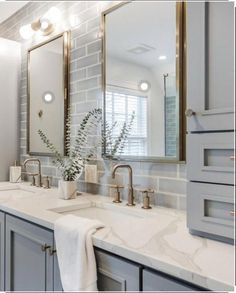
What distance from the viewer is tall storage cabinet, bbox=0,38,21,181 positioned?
2.56 metres

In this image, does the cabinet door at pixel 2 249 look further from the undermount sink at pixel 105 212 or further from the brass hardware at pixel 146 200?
the brass hardware at pixel 146 200

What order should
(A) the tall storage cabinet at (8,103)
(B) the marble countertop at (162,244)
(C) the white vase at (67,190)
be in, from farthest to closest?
1. (A) the tall storage cabinet at (8,103)
2. (C) the white vase at (67,190)
3. (B) the marble countertop at (162,244)

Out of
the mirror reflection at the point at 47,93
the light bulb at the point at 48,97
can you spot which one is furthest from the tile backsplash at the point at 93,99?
the light bulb at the point at 48,97

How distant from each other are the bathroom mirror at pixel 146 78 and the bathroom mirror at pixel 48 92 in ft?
1.52

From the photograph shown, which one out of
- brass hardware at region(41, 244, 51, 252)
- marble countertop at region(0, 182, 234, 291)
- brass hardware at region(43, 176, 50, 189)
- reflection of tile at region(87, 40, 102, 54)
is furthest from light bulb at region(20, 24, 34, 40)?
brass hardware at region(41, 244, 51, 252)

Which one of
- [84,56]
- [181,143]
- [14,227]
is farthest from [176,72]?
[14,227]

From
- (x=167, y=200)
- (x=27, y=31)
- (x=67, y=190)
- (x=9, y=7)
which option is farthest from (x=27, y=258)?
(x=9, y=7)

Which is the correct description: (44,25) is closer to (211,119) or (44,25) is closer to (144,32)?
(144,32)

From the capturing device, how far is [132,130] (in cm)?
166

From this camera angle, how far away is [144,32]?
5.11 ft

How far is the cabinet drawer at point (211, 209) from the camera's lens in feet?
3.00

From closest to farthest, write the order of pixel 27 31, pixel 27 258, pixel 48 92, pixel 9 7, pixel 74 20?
pixel 27 258 < pixel 74 20 < pixel 48 92 < pixel 27 31 < pixel 9 7

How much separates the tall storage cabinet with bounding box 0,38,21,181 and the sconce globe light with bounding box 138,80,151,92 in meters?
1.50

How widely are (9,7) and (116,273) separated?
100.0 inches
